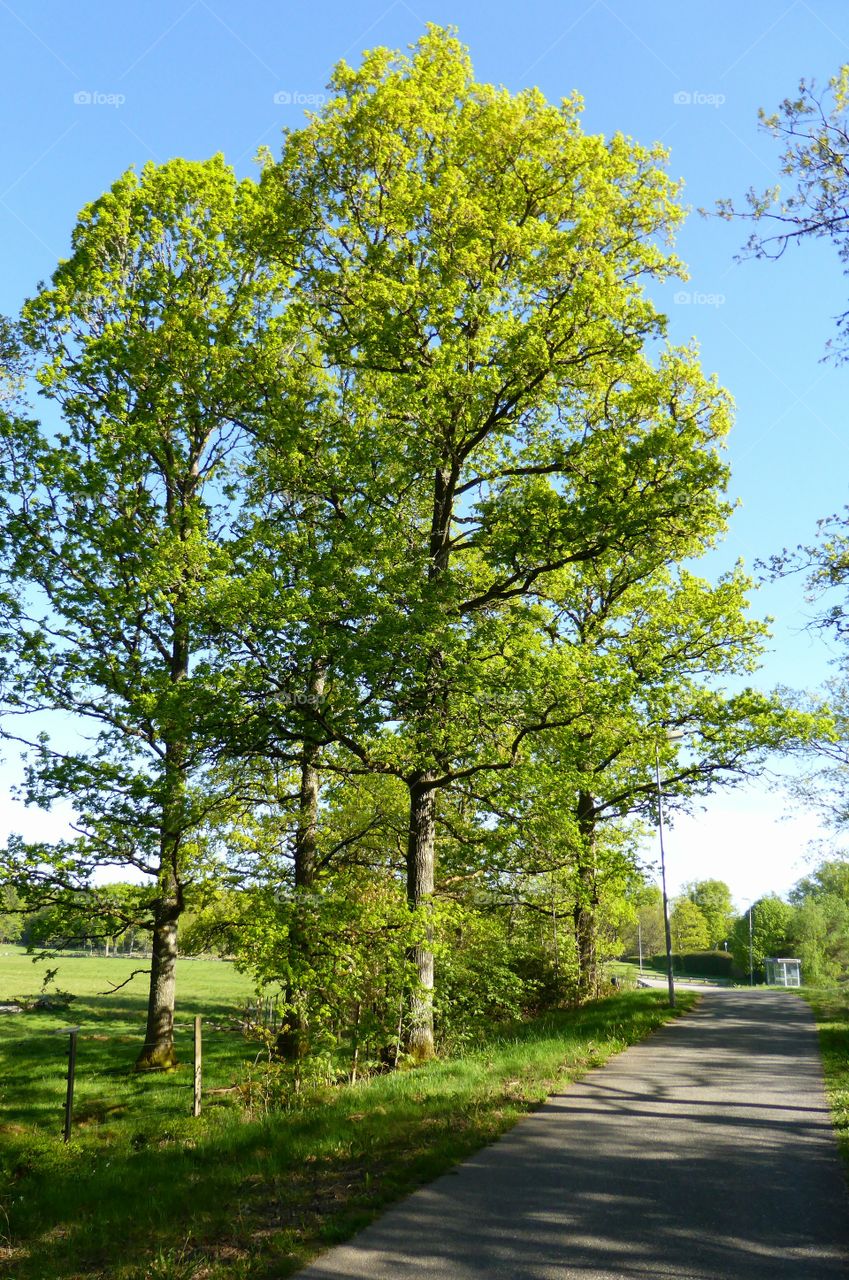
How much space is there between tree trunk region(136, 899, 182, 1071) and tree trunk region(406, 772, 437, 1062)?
5303 millimetres

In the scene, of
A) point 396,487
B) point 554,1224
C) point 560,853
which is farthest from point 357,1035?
point 396,487

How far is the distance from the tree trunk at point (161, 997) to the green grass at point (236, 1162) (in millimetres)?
1406

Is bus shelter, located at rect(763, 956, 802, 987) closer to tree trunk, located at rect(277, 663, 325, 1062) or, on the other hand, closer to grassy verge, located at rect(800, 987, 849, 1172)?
grassy verge, located at rect(800, 987, 849, 1172)

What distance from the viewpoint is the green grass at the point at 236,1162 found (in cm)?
585

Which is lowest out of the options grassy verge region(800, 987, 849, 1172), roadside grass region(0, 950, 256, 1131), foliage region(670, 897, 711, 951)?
foliage region(670, 897, 711, 951)

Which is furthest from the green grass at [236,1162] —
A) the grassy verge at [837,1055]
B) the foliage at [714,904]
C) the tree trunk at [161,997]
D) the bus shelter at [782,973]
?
the foliage at [714,904]

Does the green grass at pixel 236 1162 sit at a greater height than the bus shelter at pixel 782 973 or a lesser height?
greater

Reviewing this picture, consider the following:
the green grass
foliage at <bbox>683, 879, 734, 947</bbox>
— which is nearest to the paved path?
the green grass

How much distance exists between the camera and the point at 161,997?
1703cm

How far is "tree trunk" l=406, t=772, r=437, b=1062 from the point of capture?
13383 millimetres

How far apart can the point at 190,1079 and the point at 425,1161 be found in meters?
10.4

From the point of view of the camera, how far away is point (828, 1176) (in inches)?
284

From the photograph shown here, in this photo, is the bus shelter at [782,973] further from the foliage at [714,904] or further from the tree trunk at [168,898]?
the foliage at [714,904]

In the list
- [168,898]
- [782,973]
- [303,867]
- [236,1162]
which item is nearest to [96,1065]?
[168,898]
